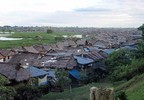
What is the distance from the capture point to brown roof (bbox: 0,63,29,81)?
25.5m

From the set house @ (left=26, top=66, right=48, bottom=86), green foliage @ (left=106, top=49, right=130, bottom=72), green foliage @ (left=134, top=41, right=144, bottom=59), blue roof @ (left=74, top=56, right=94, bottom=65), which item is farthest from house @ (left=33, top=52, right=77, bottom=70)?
green foliage @ (left=134, top=41, right=144, bottom=59)

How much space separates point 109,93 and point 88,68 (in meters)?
35.4

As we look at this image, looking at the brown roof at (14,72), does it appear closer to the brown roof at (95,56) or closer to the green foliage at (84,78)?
the green foliage at (84,78)

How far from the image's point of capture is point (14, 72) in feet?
85.3

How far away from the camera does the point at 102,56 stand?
47000mm

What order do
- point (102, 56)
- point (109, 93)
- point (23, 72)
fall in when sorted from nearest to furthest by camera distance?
point (109, 93)
point (23, 72)
point (102, 56)

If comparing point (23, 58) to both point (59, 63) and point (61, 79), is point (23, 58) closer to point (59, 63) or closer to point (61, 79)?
point (59, 63)

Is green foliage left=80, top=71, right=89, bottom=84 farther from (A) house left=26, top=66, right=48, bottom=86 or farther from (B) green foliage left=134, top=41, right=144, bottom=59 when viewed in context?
(B) green foliage left=134, top=41, right=144, bottom=59

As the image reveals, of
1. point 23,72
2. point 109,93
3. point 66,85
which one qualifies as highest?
point 109,93

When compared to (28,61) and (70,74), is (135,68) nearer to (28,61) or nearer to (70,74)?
(70,74)

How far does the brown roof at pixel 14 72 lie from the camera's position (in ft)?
83.7

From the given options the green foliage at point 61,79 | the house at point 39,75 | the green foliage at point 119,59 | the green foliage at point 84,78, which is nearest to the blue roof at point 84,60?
the green foliage at point 84,78

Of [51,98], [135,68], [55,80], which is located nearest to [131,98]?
[51,98]

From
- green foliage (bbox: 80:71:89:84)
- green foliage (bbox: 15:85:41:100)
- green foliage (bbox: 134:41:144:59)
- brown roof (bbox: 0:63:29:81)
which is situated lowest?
green foliage (bbox: 80:71:89:84)
